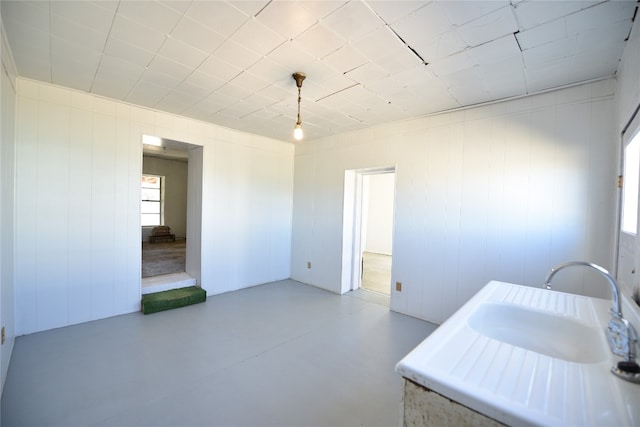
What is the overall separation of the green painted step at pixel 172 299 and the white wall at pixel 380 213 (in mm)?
5627

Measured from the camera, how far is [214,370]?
2260mm

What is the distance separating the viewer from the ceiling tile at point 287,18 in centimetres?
162

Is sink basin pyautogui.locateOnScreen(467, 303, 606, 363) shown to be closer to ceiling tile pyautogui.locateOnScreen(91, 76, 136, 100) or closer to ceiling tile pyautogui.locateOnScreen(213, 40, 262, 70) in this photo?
ceiling tile pyautogui.locateOnScreen(213, 40, 262, 70)

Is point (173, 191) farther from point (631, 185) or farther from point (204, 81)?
point (631, 185)

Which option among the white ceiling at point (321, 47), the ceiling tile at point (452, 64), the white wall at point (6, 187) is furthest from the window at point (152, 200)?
the ceiling tile at point (452, 64)

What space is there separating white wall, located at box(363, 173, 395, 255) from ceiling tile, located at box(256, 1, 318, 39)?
255 inches

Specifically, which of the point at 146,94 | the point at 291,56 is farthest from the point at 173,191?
the point at 291,56

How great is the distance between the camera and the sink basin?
1216 mm

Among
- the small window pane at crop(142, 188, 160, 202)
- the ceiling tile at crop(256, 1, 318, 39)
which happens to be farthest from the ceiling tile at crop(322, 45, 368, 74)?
the small window pane at crop(142, 188, 160, 202)

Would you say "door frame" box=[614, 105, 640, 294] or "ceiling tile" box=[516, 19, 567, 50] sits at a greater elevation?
"ceiling tile" box=[516, 19, 567, 50]

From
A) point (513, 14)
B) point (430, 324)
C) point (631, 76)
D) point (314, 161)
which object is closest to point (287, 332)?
point (430, 324)

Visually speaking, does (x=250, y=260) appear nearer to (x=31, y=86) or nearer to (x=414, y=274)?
(x=414, y=274)

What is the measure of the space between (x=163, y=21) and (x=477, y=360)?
250cm

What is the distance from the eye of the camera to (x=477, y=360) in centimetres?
90
